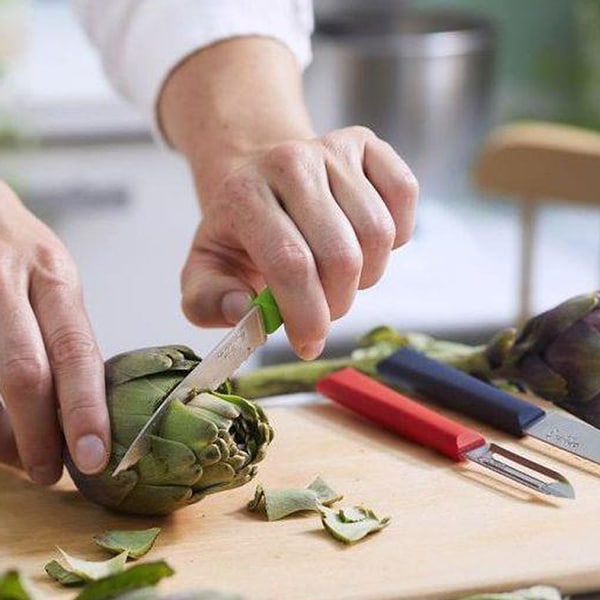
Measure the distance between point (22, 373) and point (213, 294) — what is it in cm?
20

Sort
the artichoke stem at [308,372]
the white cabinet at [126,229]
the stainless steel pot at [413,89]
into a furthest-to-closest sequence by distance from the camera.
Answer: the white cabinet at [126,229] < the stainless steel pot at [413,89] < the artichoke stem at [308,372]

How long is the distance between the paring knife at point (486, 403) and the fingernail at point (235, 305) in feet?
0.41

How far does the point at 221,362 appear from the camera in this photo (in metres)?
0.96

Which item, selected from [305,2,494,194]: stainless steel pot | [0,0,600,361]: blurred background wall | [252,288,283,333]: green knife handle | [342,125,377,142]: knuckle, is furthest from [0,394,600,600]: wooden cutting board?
[305,2,494,194]: stainless steel pot

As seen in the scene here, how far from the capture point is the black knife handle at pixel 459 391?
3.50 feet

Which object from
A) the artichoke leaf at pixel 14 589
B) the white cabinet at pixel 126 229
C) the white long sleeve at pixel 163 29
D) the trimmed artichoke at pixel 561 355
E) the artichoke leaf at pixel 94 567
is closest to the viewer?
the artichoke leaf at pixel 14 589

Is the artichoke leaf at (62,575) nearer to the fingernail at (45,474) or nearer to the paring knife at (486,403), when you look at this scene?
the fingernail at (45,474)

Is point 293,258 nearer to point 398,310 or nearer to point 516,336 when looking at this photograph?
point 516,336

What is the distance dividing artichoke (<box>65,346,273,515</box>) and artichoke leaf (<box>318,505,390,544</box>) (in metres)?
0.06

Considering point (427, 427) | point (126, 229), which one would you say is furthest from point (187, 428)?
point (126, 229)

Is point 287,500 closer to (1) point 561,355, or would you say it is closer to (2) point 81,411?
(2) point 81,411

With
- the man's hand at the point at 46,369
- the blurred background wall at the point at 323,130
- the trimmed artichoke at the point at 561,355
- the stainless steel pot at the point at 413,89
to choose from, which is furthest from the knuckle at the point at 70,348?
the stainless steel pot at the point at 413,89

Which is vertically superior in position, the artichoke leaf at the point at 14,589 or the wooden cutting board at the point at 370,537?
the artichoke leaf at the point at 14,589

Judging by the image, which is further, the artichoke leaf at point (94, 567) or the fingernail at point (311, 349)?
the fingernail at point (311, 349)
